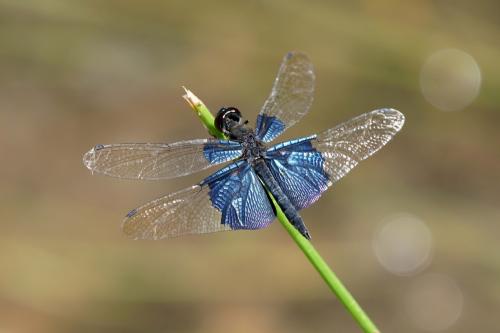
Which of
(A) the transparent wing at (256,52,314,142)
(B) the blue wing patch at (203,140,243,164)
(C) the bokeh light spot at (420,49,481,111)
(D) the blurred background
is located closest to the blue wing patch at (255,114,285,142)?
(A) the transparent wing at (256,52,314,142)

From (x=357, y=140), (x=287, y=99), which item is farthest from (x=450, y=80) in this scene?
(x=357, y=140)

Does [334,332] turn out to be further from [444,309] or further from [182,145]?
[182,145]

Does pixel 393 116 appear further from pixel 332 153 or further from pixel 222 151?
pixel 222 151

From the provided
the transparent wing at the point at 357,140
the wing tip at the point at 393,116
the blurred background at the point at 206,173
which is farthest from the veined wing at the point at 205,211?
the blurred background at the point at 206,173

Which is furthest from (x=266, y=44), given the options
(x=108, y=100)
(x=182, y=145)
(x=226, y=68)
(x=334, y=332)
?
(x=182, y=145)

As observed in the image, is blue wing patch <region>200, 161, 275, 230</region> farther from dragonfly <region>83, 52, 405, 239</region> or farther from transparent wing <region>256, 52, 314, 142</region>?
transparent wing <region>256, 52, 314, 142</region>

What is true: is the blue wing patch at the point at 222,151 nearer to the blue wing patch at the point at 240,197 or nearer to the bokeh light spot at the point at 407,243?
the blue wing patch at the point at 240,197

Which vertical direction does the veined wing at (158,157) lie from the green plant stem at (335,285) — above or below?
above
